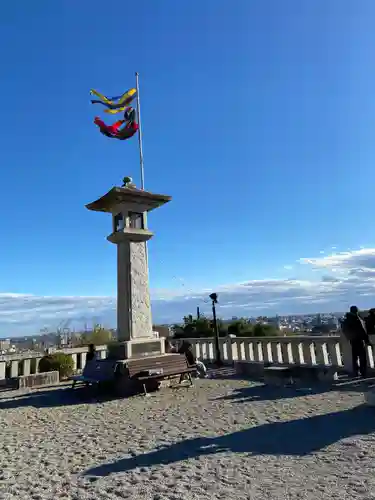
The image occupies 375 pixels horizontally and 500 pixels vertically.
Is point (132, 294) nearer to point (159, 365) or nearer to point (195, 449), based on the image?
point (159, 365)

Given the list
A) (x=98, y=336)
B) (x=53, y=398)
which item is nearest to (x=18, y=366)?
(x=53, y=398)

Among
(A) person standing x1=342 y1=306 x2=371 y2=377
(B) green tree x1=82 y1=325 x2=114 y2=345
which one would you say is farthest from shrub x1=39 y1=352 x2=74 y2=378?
(A) person standing x1=342 y1=306 x2=371 y2=377

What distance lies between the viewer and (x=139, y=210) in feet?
36.5

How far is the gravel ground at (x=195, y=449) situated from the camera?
12.4ft

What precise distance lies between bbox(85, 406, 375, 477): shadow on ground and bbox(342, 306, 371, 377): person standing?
344 centimetres

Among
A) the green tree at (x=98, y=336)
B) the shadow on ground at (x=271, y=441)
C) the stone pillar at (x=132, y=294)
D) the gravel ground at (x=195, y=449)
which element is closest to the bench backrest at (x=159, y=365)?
the stone pillar at (x=132, y=294)

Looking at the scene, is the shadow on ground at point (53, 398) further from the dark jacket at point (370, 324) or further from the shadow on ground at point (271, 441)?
the dark jacket at point (370, 324)

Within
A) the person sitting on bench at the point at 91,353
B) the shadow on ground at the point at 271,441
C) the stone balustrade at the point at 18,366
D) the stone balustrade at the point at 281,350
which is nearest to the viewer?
the shadow on ground at the point at 271,441

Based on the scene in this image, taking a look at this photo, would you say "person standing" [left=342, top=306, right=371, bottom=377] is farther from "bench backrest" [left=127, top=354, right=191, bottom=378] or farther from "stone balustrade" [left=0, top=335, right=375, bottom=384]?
"bench backrest" [left=127, top=354, right=191, bottom=378]

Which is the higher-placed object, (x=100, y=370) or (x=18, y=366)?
(x=18, y=366)

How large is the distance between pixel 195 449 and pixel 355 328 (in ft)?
19.6

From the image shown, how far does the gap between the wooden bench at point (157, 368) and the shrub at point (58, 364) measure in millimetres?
3625

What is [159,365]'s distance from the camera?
9.68m

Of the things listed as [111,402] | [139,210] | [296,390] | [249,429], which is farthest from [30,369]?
[249,429]
